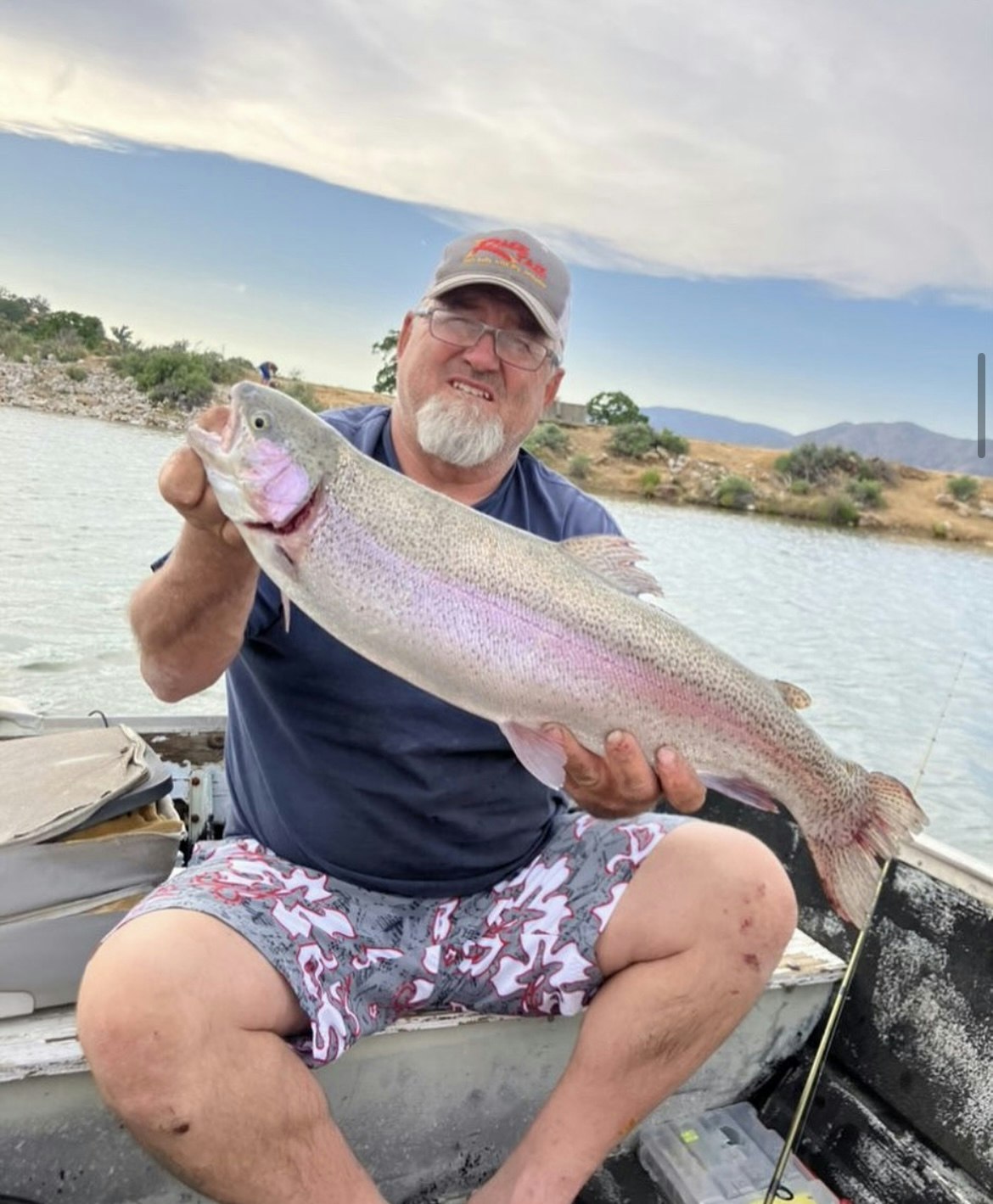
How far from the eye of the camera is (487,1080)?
2592mm

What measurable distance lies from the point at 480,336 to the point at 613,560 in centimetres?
83

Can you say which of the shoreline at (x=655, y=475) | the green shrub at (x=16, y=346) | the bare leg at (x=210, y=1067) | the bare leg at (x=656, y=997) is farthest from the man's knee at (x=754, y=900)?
the green shrub at (x=16, y=346)

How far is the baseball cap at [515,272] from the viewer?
111 inches

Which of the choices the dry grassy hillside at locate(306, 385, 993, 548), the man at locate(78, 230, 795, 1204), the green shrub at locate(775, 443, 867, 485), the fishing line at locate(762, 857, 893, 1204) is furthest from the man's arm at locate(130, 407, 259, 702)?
the green shrub at locate(775, 443, 867, 485)

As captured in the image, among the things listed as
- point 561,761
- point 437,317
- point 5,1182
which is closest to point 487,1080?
point 561,761

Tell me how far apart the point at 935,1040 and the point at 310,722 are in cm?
200

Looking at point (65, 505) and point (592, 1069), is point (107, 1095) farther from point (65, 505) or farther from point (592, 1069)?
point (65, 505)

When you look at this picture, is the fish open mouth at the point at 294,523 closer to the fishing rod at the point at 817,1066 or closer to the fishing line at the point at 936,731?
the fishing rod at the point at 817,1066

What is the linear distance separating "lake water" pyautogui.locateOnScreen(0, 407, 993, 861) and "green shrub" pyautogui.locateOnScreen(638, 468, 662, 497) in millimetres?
10832

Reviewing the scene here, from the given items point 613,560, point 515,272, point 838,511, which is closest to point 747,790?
point 613,560

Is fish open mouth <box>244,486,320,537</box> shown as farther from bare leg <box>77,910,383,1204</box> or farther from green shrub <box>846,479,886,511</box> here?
green shrub <box>846,479,886,511</box>

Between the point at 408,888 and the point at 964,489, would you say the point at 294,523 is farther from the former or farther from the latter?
the point at 964,489

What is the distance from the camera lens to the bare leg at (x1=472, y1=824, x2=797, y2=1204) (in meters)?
2.29

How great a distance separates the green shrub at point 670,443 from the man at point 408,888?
5064 centimetres
